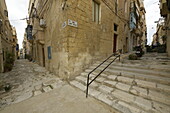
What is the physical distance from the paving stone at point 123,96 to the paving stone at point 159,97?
0.45m

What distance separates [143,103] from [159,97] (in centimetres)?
45

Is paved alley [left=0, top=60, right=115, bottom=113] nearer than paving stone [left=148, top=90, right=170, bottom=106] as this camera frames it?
No

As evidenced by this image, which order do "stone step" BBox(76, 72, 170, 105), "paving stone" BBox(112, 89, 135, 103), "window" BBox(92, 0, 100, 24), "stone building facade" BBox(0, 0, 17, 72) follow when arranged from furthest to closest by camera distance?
1. "stone building facade" BBox(0, 0, 17, 72)
2. "window" BBox(92, 0, 100, 24)
3. "paving stone" BBox(112, 89, 135, 103)
4. "stone step" BBox(76, 72, 170, 105)

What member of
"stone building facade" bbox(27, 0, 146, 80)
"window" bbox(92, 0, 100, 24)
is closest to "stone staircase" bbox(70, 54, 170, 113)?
"stone building facade" bbox(27, 0, 146, 80)

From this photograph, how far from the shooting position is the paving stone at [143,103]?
179cm

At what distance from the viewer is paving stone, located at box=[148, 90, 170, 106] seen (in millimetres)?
1822

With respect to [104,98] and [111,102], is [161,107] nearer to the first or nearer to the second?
[111,102]

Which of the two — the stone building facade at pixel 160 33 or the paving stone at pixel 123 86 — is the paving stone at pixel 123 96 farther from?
the stone building facade at pixel 160 33

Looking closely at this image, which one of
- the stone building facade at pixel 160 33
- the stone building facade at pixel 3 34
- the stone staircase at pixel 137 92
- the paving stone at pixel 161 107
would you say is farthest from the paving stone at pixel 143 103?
the stone building facade at pixel 160 33

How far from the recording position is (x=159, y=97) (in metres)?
1.93

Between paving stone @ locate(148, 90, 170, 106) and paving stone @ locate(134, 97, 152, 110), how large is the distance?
20 cm

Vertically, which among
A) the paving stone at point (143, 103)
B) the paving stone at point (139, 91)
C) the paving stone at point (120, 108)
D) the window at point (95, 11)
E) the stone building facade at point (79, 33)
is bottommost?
the paving stone at point (120, 108)

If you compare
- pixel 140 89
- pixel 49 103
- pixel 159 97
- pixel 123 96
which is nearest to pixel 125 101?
pixel 123 96

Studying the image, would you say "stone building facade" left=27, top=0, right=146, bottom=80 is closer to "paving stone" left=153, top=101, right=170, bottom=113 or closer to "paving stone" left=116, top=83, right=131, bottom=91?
"paving stone" left=116, top=83, right=131, bottom=91
